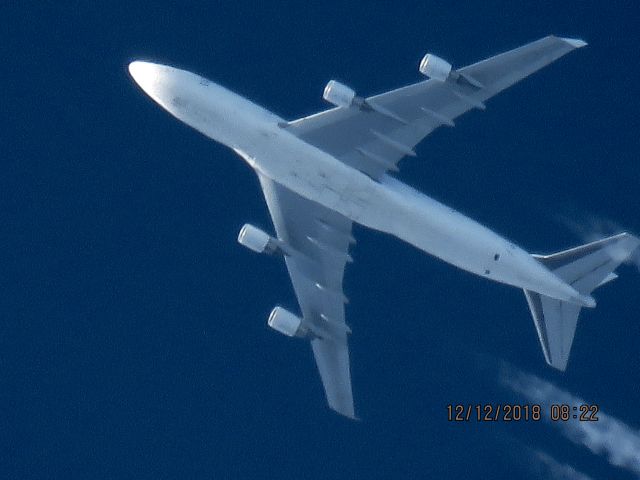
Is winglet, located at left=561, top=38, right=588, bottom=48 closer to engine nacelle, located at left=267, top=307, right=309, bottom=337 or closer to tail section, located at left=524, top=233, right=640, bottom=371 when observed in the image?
tail section, located at left=524, top=233, right=640, bottom=371

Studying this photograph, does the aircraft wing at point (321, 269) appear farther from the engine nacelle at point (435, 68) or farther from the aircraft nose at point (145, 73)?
the engine nacelle at point (435, 68)

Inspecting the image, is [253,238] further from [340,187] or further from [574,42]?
[574,42]

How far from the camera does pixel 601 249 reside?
188 feet

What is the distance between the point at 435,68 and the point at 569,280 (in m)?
12.3

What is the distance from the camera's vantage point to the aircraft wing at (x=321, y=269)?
195 ft

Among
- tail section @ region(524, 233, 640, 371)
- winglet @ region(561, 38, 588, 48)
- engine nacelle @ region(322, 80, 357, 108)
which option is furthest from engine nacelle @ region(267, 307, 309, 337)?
winglet @ region(561, 38, 588, 48)

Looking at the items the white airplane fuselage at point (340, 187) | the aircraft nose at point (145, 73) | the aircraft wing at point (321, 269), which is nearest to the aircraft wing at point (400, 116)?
the white airplane fuselage at point (340, 187)

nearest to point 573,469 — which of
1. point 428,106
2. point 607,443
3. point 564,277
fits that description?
point 607,443

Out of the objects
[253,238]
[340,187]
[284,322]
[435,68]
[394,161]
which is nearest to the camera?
[435,68]

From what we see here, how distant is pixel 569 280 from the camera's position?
2265 inches

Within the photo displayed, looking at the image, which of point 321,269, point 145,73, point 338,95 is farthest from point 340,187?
point 145,73

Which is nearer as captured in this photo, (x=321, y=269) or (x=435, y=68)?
(x=435, y=68)

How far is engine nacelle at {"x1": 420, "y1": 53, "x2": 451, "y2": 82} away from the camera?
53.6m

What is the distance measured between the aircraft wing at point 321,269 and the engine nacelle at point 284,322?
1598mm
